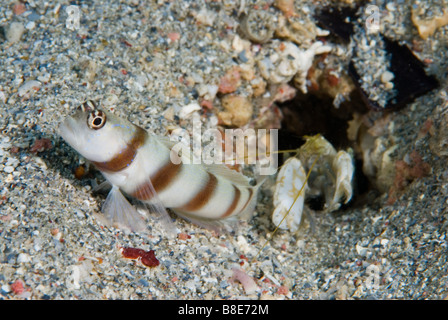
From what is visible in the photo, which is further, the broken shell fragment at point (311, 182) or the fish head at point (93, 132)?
the broken shell fragment at point (311, 182)

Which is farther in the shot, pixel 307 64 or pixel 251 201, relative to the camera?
pixel 307 64

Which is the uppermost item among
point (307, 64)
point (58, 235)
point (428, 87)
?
point (307, 64)

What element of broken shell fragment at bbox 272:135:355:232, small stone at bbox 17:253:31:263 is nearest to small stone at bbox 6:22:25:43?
small stone at bbox 17:253:31:263

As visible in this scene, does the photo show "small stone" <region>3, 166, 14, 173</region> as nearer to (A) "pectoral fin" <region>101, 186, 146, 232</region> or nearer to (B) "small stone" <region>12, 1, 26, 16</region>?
(A) "pectoral fin" <region>101, 186, 146, 232</region>

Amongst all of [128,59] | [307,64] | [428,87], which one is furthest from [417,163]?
[128,59]

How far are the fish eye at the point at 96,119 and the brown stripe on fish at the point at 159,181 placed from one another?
19.4 inches

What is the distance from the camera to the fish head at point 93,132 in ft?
7.00

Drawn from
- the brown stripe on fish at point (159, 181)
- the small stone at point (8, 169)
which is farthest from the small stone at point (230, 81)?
the small stone at point (8, 169)

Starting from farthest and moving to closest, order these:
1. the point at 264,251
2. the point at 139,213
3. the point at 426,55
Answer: the point at 426,55, the point at 264,251, the point at 139,213

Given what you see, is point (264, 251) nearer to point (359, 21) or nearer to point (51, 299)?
point (51, 299)

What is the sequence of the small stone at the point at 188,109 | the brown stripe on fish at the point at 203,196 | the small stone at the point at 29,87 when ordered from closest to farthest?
1. the brown stripe on fish at the point at 203,196
2. the small stone at the point at 29,87
3. the small stone at the point at 188,109

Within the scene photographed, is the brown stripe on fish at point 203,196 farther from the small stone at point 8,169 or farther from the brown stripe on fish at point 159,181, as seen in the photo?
the small stone at point 8,169

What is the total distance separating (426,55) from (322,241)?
7.13 feet
